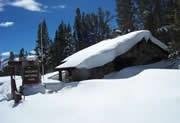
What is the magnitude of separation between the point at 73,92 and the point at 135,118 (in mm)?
5672

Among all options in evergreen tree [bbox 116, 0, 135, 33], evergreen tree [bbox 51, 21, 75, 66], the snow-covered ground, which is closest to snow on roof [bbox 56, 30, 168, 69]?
the snow-covered ground

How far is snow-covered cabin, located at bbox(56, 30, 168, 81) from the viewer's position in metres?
18.5

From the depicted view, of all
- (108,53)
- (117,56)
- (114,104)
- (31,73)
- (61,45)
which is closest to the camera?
(114,104)

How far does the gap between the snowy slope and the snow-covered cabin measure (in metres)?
5.93

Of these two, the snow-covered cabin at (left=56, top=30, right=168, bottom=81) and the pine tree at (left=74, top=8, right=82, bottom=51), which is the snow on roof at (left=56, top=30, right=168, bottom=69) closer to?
the snow-covered cabin at (left=56, top=30, right=168, bottom=81)

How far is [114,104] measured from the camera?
871cm

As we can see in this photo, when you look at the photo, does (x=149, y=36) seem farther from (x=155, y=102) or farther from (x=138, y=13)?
(x=138, y=13)

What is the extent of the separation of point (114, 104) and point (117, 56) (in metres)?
11.0

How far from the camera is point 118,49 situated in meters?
19.5

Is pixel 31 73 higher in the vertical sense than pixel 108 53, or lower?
lower

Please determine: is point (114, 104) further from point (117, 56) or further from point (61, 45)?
point (61, 45)

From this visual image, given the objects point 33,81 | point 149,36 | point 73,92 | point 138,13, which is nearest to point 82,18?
point 138,13

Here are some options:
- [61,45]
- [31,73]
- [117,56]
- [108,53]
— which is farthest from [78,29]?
[31,73]

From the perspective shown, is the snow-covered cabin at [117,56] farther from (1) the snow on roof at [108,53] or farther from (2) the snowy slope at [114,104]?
(2) the snowy slope at [114,104]
